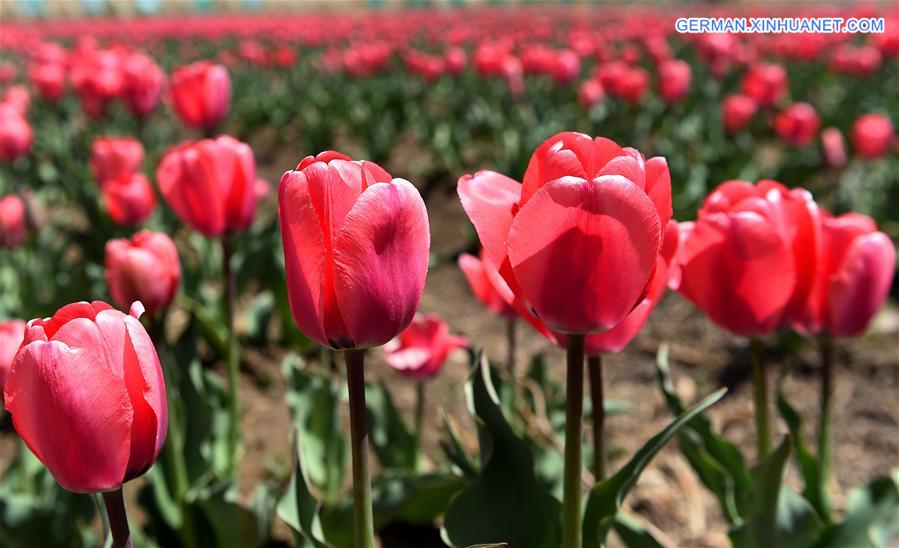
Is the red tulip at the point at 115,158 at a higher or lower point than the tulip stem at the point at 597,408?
lower

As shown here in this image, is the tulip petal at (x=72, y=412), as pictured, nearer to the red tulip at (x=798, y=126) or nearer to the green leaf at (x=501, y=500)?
the green leaf at (x=501, y=500)

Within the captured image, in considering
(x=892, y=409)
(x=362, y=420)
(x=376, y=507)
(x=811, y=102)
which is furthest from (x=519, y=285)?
(x=811, y=102)

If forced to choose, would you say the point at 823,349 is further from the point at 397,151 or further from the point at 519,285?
the point at 397,151

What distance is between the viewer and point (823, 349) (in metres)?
1.35

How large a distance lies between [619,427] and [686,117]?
389 cm

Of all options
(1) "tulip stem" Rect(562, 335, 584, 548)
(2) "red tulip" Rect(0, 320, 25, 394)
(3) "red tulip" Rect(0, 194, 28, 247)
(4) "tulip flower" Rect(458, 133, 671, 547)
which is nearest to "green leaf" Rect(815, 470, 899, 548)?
(1) "tulip stem" Rect(562, 335, 584, 548)

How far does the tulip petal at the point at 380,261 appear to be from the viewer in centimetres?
74

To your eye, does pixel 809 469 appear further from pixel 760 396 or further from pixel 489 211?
pixel 489 211

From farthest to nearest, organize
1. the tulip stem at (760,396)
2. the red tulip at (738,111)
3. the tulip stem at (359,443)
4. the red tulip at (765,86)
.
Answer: the red tulip at (765,86) → the red tulip at (738,111) → the tulip stem at (760,396) → the tulip stem at (359,443)

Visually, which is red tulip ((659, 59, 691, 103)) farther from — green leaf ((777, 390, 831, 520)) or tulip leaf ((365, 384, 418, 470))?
green leaf ((777, 390, 831, 520))

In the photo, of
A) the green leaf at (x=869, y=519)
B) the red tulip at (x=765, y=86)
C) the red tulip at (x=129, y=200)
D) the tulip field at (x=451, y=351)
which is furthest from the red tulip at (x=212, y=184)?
the red tulip at (x=765, y=86)

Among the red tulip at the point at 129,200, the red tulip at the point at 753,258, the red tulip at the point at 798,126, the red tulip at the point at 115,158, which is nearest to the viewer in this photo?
the red tulip at the point at 753,258

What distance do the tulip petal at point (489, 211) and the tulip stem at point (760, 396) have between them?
1.73 ft

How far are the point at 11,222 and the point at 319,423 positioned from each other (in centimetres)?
125
